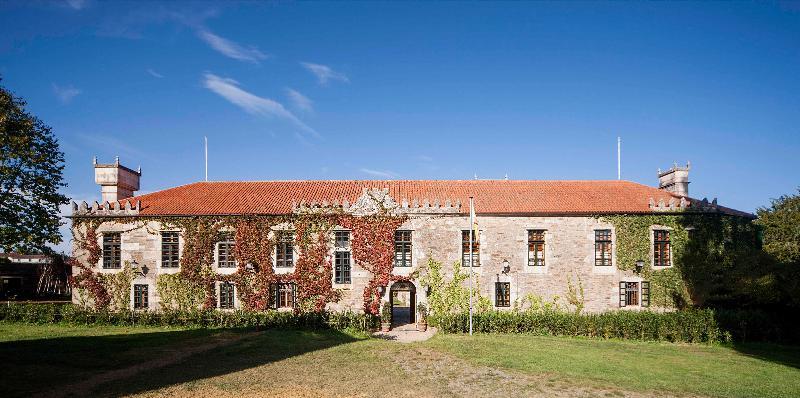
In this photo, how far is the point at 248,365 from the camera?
16469 millimetres

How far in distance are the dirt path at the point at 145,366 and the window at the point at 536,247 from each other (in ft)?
53.0

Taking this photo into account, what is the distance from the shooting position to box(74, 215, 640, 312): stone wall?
2709 centimetres

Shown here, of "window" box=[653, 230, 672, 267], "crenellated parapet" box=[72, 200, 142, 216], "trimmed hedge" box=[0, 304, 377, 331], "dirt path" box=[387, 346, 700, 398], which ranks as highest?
"crenellated parapet" box=[72, 200, 142, 216]

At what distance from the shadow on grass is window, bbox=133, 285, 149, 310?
517 cm

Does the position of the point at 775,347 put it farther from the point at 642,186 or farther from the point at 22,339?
the point at 22,339

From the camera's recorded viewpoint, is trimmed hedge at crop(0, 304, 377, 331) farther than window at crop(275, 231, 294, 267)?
No

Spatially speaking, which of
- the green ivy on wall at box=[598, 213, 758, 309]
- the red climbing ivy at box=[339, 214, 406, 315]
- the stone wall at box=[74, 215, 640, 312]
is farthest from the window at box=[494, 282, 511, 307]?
the green ivy on wall at box=[598, 213, 758, 309]

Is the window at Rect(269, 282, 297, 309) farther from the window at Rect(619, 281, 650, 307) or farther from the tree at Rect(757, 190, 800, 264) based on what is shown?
the tree at Rect(757, 190, 800, 264)

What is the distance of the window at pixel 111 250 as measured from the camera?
91.3 feet

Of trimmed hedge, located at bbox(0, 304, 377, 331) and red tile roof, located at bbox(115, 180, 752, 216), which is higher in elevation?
red tile roof, located at bbox(115, 180, 752, 216)

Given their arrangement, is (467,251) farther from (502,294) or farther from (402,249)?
(402,249)

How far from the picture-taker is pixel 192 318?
84.7 feet

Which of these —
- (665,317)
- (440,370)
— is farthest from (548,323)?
(440,370)

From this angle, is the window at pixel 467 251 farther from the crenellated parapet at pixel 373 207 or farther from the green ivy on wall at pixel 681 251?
the green ivy on wall at pixel 681 251
